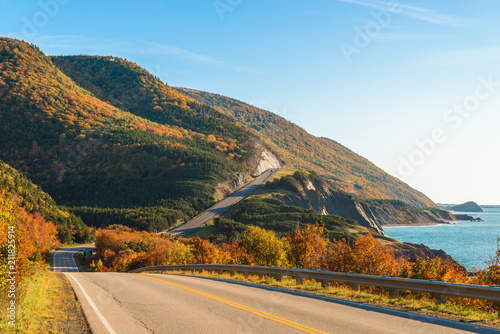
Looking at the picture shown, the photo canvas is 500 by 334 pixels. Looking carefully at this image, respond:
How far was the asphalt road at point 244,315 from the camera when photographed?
857 centimetres

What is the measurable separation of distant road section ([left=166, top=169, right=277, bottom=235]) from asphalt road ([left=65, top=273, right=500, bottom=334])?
344 ft

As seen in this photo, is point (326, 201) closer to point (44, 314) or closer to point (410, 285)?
point (410, 285)

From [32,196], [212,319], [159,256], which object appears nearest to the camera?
[212,319]

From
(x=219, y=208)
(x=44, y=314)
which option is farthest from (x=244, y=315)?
(x=219, y=208)

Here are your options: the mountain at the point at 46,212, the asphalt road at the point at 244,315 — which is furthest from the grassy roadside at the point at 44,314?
the mountain at the point at 46,212

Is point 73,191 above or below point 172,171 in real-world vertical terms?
below

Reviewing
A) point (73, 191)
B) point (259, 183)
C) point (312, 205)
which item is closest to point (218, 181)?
point (259, 183)

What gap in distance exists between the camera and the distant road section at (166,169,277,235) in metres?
120

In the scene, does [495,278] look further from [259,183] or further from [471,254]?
[259,183]

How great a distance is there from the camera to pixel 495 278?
18.6m

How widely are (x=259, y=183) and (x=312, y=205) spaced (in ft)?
→ 93.1

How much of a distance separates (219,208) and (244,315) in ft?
430

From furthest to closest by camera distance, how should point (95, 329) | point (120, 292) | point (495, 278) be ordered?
point (495, 278), point (120, 292), point (95, 329)

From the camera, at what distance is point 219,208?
140250mm
